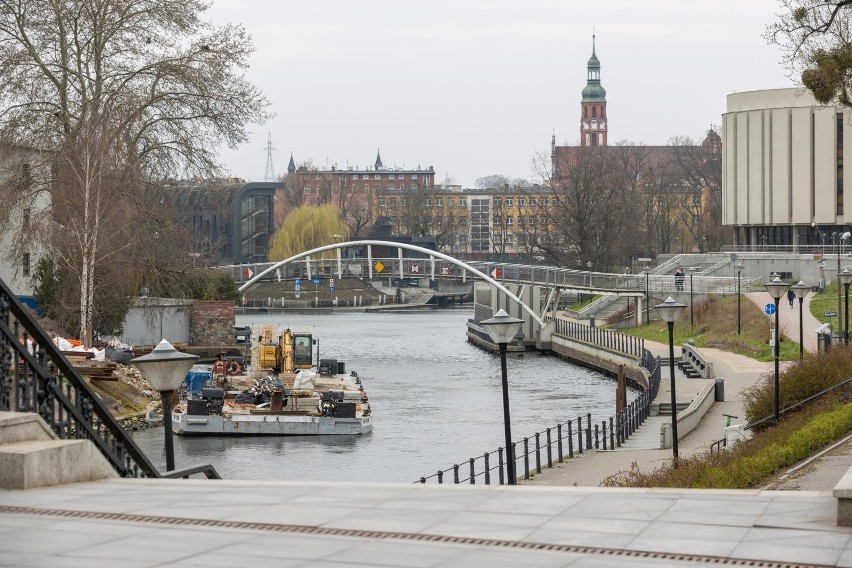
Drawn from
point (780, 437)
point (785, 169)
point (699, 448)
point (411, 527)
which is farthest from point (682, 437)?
point (785, 169)

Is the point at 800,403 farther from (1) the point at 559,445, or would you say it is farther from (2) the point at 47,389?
(2) the point at 47,389

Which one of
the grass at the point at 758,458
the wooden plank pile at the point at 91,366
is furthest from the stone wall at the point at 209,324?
the grass at the point at 758,458

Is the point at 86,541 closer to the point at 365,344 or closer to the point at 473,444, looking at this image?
the point at 473,444

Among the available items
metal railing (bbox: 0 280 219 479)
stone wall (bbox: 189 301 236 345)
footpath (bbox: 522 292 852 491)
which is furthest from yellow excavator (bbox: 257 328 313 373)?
metal railing (bbox: 0 280 219 479)

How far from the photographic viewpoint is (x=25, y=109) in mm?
48281

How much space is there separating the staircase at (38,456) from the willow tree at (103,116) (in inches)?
1354

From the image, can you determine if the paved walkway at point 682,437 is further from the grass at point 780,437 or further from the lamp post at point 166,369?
the lamp post at point 166,369

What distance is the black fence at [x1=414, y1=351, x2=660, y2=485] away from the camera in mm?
31828

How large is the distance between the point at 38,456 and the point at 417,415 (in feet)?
126

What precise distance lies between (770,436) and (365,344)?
61.2m

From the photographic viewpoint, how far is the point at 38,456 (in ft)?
36.8

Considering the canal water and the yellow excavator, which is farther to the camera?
the yellow excavator

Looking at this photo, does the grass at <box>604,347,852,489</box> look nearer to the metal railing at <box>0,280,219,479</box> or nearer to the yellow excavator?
the metal railing at <box>0,280,219,479</box>

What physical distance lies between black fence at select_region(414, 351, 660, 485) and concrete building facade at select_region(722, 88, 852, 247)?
51182 mm
